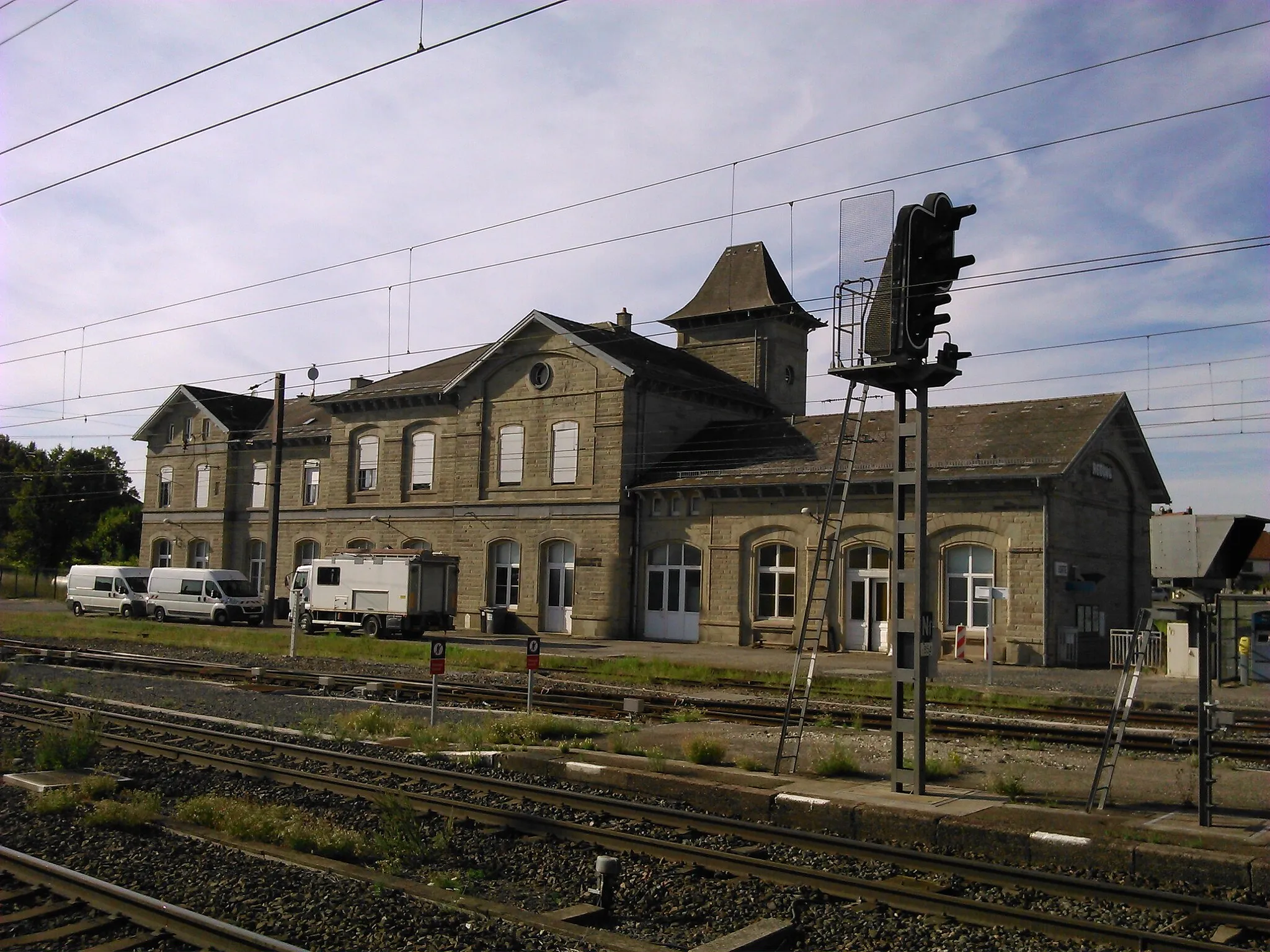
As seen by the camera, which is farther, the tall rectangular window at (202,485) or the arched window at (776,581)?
the tall rectangular window at (202,485)

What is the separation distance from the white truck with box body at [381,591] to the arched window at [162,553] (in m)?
19.2

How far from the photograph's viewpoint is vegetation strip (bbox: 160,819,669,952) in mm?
6227

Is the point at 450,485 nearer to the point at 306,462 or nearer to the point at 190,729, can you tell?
the point at 306,462

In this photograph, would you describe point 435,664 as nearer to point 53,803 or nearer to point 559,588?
point 53,803

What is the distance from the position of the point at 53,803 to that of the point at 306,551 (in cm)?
3711

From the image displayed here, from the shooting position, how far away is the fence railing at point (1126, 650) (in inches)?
1051

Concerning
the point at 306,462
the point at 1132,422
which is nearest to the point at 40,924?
the point at 1132,422

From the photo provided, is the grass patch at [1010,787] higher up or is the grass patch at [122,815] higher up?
the grass patch at [1010,787]

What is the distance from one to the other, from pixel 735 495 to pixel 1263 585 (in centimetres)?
2619

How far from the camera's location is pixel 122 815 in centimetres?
892

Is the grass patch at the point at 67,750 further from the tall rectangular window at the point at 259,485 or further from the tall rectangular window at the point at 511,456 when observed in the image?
the tall rectangular window at the point at 259,485

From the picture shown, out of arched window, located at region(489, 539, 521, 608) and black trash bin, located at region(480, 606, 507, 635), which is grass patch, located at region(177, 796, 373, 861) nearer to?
black trash bin, located at region(480, 606, 507, 635)

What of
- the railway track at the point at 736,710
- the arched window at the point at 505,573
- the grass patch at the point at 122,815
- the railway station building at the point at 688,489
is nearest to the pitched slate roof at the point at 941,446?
the railway station building at the point at 688,489

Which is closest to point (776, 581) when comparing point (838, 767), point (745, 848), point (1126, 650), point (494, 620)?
point (1126, 650)
